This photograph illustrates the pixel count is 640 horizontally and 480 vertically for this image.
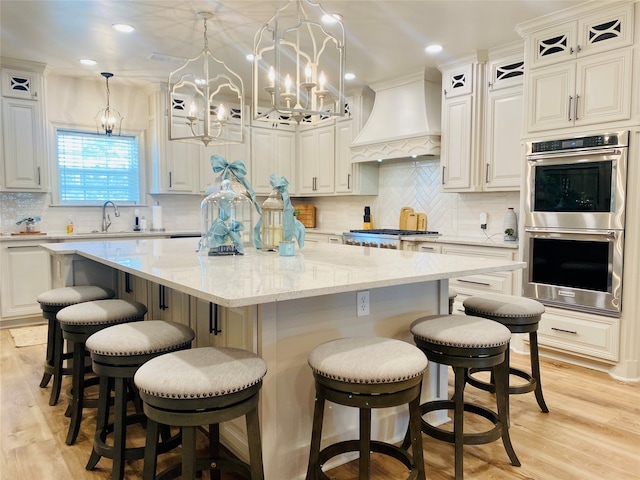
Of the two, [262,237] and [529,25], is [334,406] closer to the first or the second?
[262,237]

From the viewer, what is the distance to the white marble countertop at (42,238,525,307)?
167 cm

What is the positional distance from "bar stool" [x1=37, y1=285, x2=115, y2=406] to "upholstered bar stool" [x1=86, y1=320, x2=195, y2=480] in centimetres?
94

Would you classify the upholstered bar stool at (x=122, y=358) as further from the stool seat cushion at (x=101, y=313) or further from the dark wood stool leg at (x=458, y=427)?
the dark wood stool leg at (x=458, y=427)

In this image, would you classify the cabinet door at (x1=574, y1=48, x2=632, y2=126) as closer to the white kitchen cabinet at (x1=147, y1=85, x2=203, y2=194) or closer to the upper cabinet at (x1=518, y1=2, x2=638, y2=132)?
the upper cabinet at (x1=518, y1=2, x2=638, y2=132)

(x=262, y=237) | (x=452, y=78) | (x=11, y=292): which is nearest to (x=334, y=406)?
(x=262, y=237)

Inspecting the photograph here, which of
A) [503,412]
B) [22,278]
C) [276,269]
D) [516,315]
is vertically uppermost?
[276,269]

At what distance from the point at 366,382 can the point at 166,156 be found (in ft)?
15.9

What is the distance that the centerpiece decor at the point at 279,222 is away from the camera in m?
2.71

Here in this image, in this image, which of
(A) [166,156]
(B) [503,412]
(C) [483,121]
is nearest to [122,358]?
(B) [503,412]

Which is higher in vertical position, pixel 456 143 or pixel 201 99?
pixel 201 99

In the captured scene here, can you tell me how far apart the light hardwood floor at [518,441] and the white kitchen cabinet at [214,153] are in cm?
328

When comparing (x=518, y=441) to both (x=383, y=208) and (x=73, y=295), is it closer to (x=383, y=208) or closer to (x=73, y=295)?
(x=73, y=295)

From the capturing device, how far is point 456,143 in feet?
15.5

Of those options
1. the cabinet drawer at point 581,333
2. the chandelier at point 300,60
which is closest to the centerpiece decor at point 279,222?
the chandelier at point 300,60
